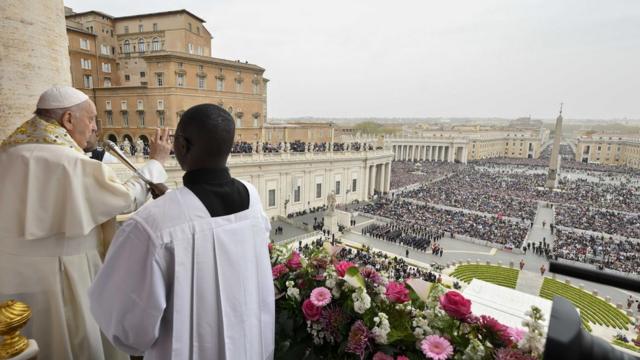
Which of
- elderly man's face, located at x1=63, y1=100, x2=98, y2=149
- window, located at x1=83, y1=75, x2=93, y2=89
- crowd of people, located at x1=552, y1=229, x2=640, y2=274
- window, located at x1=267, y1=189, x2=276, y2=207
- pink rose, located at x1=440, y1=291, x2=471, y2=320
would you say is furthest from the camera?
window, located at x1=267, y1=189, x2=276, y2=207

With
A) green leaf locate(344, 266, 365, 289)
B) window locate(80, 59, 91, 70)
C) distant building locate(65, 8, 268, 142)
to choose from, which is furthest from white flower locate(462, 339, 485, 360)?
window locate(80, 59, 91, 70)

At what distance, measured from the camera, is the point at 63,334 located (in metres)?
2.55

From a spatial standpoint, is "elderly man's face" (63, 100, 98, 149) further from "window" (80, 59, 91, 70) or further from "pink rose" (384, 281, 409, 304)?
"window" (80, 59, 91, 70)

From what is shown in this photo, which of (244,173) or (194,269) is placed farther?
(244,173)

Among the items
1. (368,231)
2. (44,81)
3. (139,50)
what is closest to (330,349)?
(44,81)

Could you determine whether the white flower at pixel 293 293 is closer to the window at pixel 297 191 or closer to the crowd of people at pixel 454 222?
the crowd of people at pixel 454 222

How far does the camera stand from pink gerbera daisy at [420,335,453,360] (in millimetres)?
2098

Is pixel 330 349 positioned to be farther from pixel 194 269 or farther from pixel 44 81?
pixel 44 81

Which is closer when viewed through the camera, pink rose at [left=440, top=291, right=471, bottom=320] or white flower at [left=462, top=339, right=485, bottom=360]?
white flower at [left=462, top=339, right=485, bottom=360]

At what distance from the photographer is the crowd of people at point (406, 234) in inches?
862

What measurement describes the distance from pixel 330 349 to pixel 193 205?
5.30ft

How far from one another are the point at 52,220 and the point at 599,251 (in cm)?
2771

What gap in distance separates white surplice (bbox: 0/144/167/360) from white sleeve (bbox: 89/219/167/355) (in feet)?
3.12

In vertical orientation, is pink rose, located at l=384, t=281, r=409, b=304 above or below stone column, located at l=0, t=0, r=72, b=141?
below
